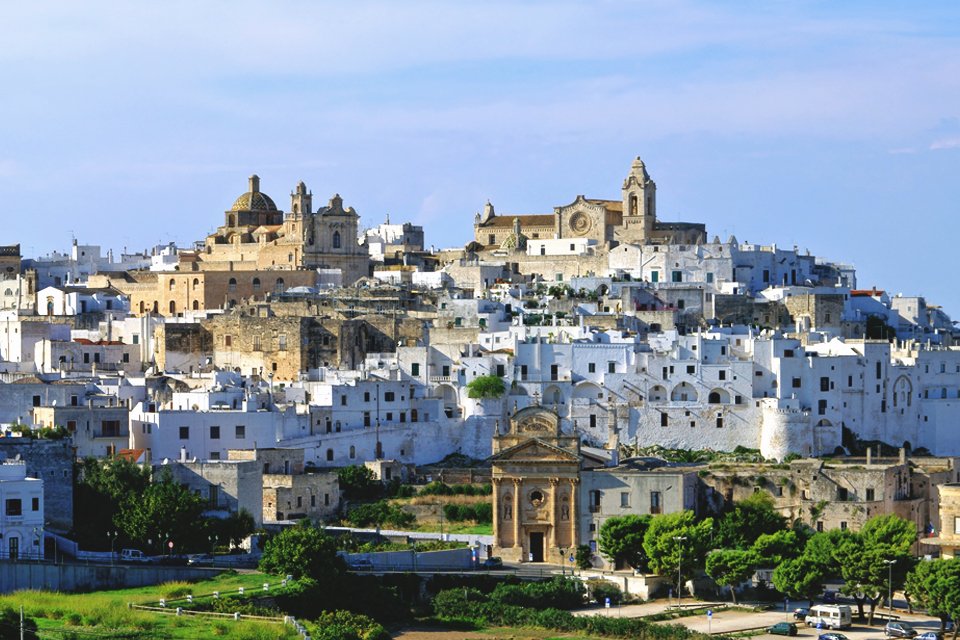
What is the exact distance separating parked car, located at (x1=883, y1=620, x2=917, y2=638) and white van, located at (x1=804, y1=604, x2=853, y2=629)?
3.40ft

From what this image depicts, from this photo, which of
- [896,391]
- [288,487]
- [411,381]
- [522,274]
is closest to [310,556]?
[288,487]

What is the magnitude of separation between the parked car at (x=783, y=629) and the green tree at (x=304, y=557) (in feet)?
35.2

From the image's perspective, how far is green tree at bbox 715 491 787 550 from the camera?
67438mm

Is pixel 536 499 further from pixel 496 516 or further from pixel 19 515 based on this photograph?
pixel 19 515

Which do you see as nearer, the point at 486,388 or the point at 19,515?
the point at 19,515

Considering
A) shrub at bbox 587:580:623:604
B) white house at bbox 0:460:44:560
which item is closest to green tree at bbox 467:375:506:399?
shrub at bbox 587:580:623:604

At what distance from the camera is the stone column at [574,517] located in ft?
226

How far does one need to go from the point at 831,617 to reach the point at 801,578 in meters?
1.62

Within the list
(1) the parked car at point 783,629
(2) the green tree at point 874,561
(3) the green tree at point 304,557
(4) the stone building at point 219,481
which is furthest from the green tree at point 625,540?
(4) the stone building at point 219,481

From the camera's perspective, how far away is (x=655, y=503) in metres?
68.7

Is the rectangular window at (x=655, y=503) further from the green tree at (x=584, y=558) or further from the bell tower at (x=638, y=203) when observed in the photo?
the bell tower at (x=638, y=203)

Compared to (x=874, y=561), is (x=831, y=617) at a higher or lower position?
lower

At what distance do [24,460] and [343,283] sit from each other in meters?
36.9

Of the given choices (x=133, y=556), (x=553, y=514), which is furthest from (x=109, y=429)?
(x=553, y=514)
